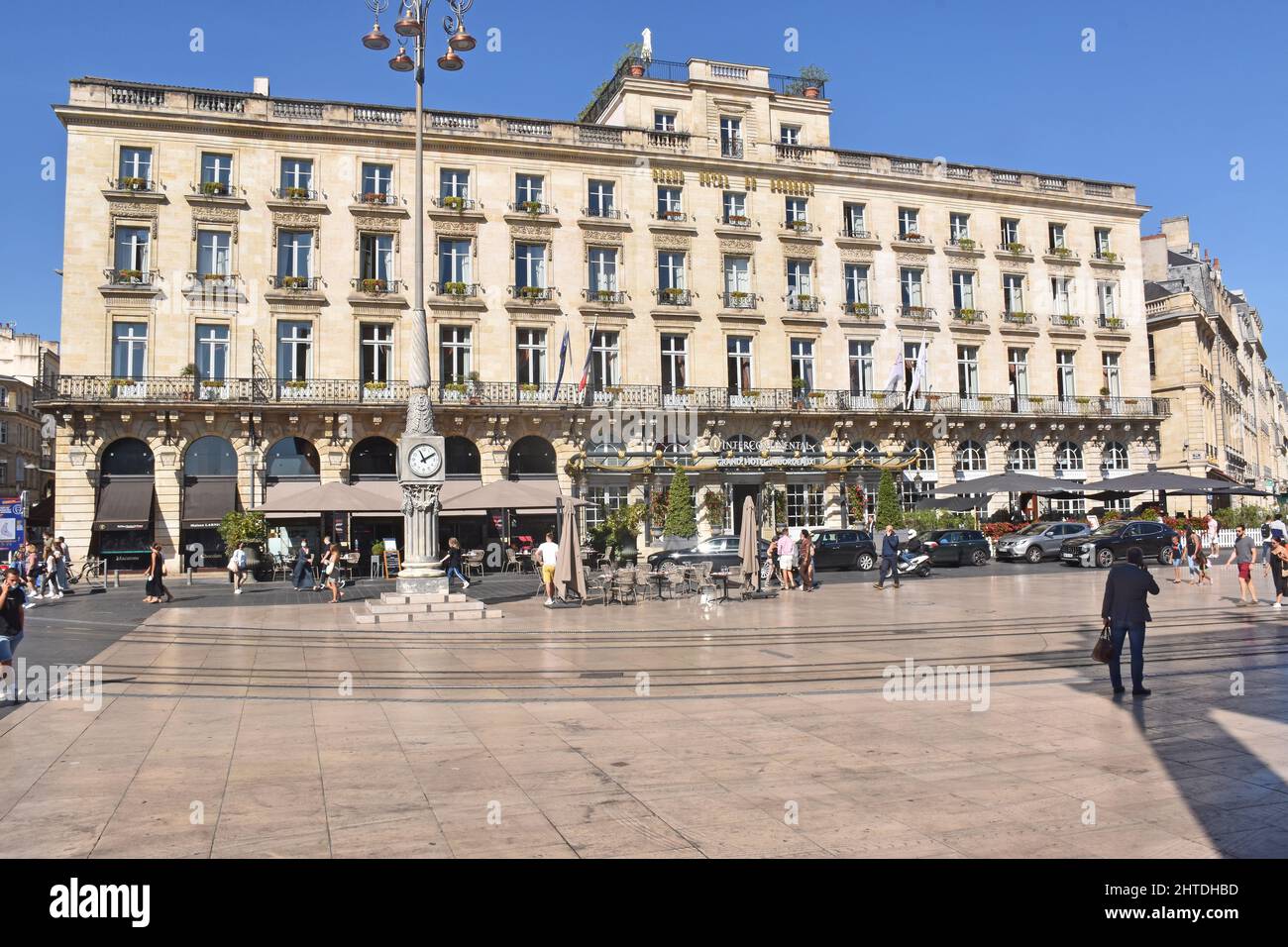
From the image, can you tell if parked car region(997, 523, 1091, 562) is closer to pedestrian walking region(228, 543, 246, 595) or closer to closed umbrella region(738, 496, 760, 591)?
closed umbrella region(738, 496, 760, 591)

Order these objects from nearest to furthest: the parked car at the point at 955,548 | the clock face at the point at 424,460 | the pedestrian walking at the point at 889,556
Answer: the clock face at the point at 424,460 → the pedestrian walking at the point at 889,556 → the parked car at the point at 955,548

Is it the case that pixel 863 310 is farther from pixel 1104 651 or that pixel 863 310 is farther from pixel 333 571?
pixel 1104 651

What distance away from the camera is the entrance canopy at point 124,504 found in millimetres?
31844

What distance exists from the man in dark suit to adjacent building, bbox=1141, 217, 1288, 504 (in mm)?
42957

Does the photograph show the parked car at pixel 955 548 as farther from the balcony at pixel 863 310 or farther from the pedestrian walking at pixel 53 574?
the pedestrian walking at pixel 53 574

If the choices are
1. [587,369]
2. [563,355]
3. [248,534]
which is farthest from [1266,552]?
[248,534]

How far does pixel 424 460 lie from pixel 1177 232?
210 ft

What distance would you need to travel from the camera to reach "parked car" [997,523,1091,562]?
115 ft

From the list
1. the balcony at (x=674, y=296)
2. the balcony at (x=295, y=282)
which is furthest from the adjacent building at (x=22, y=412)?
the balcony at (x=674, y=296)

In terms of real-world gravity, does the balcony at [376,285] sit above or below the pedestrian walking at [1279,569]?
above

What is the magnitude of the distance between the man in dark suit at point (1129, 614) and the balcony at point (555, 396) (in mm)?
27434

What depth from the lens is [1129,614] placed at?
10031 mm
